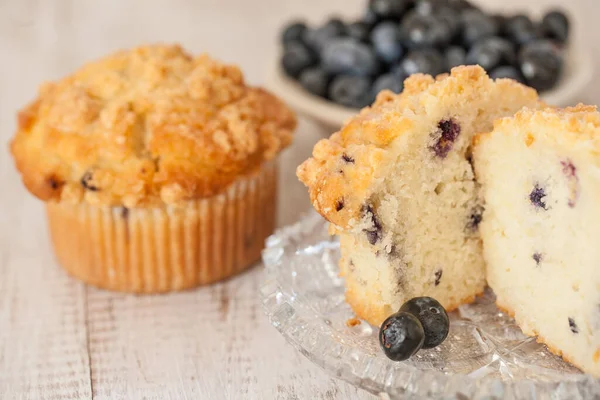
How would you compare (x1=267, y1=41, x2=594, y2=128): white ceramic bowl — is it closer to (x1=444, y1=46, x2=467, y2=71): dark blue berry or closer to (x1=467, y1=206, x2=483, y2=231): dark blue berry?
(x1=444, y1=46, x2=467, y2=71): dark blue berry

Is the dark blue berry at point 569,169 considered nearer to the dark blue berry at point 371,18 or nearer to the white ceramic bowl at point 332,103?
the white ceramic bowl at point 332,103

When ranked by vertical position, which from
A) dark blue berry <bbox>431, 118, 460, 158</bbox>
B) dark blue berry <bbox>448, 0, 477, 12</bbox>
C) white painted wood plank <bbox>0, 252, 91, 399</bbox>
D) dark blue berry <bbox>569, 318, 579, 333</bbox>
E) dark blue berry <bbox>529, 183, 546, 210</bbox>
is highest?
dark blue berry <bbox>431, 118, 460, 158</bbox>

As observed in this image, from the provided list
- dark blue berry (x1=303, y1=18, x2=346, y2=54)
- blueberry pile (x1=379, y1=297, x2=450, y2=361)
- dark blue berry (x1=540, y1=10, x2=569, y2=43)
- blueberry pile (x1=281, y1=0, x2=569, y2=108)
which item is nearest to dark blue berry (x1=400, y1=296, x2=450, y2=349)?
blueberry pile (x1=379, y1=297, x2=450, y2=361)

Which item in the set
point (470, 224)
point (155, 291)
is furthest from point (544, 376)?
point (155, 291)

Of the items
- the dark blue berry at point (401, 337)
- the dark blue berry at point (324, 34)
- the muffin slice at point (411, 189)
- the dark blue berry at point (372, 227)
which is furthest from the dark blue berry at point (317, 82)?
the dark blue berry at point (401, 337)

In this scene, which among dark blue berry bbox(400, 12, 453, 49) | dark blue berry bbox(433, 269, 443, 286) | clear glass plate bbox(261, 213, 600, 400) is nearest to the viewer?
clear glass plate bbox(261, 213, 600, 400)

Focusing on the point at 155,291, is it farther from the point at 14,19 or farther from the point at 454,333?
the point at 14,19
